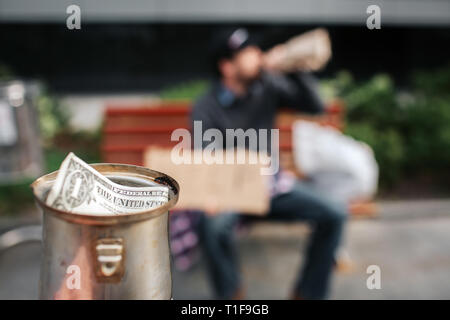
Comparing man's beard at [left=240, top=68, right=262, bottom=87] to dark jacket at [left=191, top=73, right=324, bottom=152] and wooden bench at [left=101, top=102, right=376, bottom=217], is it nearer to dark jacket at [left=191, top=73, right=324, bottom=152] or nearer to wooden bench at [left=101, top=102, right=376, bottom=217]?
dark jacket at [left=191, top=73, right=324, bottom=152]

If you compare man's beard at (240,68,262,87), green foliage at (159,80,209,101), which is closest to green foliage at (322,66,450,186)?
green foliage at (159,80,209,101)

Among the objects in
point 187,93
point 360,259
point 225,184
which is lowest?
point 360,259

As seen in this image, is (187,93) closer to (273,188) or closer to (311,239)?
(273,188)

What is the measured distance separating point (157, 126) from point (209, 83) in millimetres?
1471

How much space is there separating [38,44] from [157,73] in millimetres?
1673

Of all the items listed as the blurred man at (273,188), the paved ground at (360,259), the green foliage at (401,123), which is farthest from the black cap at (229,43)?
the green foliage at (401,123)

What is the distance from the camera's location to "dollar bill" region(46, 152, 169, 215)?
103cm

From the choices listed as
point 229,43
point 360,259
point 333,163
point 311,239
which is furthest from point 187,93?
point 311,239

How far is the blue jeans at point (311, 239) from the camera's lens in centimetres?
361

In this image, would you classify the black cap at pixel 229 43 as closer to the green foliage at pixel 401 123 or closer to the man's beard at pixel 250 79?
the man's beard at pixel 250 79

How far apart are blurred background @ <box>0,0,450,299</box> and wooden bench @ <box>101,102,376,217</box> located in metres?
0.02

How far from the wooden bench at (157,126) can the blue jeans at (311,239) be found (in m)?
1.36

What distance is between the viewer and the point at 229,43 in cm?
380

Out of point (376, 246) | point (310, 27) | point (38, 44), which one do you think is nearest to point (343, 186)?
point (376, 246)
